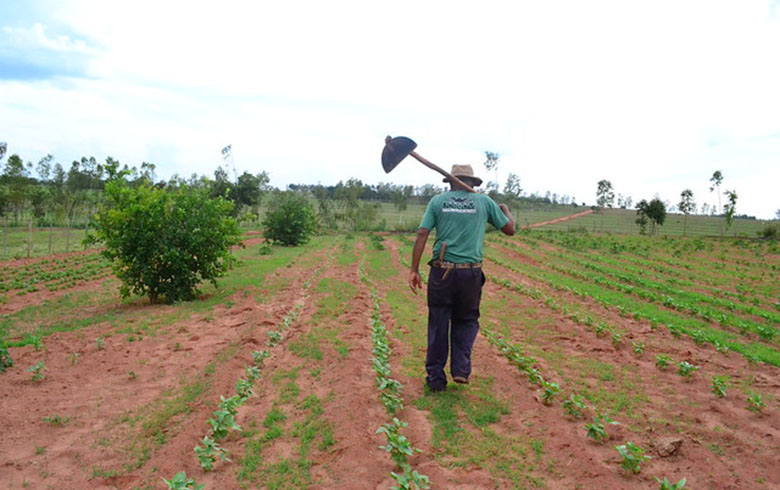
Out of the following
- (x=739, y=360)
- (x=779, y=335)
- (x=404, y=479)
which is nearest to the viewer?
(x=404, y=479)

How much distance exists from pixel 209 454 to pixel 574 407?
341 centimetres

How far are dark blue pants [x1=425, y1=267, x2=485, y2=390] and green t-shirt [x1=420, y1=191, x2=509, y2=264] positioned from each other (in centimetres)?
19

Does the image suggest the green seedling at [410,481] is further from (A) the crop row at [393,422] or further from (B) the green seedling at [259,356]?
(B) the green seedling at [259,356]

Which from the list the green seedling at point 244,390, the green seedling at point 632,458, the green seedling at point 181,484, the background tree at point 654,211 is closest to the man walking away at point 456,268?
the green seedling at point 632,458

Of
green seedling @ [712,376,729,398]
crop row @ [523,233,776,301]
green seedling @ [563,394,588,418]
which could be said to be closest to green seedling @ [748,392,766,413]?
green seedling @ [712,376,729,398]

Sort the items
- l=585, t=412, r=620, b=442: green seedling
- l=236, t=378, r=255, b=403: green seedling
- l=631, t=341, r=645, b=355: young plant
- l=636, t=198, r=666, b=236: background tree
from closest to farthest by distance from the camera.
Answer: l=585, t=412, r=620, b=442: green seedling
l=236, t=378, r=255, b=403: green seedling
l=631, t=341, r=645, b=355: young plant
l=636, t=198, r=666, b=236: background tree

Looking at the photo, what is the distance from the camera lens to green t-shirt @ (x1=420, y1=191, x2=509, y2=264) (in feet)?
16.9

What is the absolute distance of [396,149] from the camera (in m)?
5.60

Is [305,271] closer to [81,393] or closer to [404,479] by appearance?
[81,393]

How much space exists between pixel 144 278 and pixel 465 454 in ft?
30.6

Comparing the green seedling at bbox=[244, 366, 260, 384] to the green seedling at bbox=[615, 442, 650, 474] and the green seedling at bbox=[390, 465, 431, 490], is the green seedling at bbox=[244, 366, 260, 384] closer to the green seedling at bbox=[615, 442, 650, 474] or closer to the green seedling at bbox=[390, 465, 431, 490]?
the green seedling at bbox=[390, 465, 431, 490]

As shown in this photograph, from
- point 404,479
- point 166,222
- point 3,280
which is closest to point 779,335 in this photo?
point 404,479

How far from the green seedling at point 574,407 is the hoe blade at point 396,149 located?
10.2 feet

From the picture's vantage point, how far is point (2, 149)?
24.4m
